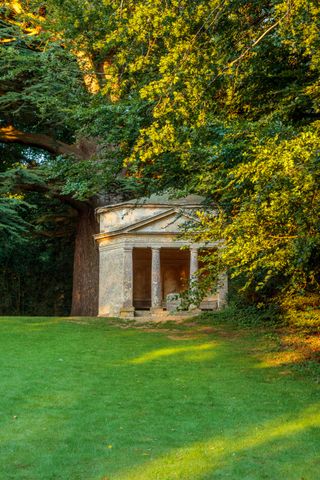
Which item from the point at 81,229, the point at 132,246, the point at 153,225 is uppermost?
the point at 81,229

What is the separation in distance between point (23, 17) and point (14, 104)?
5282 mm

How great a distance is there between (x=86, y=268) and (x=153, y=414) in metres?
18.4

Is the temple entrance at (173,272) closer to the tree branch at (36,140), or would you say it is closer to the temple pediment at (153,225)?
the temple pediment at (153,225)

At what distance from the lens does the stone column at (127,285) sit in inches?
963

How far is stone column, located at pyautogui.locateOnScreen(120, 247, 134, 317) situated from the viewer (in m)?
24.5

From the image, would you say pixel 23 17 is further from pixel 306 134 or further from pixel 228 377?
pixel 306 134

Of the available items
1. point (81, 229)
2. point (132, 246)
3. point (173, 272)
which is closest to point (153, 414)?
point (132, 246)

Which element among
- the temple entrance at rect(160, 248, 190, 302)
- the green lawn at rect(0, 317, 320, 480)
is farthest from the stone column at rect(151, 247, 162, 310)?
the green lawn at rect(0, 317, 320, 480)

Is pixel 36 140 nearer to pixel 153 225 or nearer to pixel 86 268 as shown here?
pixel 86 268

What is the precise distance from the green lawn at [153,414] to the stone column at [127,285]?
7773 millimetres

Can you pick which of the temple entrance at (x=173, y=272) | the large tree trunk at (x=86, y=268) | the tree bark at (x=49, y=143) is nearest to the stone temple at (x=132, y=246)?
the large tree trunk at (x=86, y=268)

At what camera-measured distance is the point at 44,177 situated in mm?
24688

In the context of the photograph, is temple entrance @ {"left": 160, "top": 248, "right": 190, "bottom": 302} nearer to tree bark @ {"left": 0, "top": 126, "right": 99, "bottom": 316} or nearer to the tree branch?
tree bark @ {"left": 0, "top": 126, "right": 99, "bottom": 316}

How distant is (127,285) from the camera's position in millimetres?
25000
